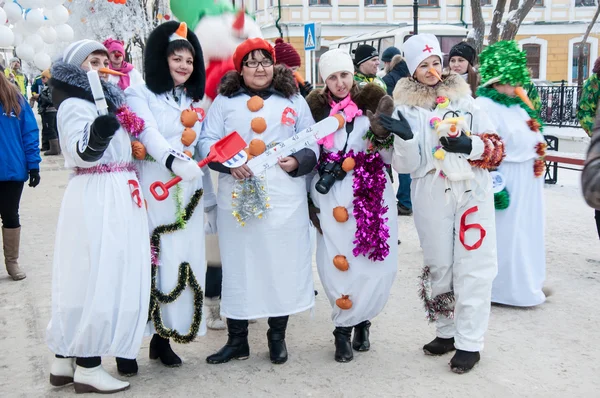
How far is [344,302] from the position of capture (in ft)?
12.9

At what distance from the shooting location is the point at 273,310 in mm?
3955

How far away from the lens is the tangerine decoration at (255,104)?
3883 mm

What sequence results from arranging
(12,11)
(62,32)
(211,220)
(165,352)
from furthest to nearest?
(62,32), (12,11), (211,220), (165,352)

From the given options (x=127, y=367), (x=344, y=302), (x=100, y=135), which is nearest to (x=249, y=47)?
(x=100, y=135)

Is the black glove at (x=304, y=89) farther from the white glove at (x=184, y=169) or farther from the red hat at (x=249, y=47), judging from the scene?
the white glove at (x=184, y=169)

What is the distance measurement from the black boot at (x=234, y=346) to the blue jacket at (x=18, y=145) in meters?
2.85

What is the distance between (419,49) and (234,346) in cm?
215

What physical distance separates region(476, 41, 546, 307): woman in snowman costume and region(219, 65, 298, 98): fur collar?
155cm

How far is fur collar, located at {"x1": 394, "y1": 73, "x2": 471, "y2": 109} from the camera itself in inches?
147

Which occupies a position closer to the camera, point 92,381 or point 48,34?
point 92,381

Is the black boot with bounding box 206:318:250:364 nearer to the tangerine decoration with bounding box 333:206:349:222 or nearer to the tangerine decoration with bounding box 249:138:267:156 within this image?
the tangerine decoration with bounding box 333:206:349:222

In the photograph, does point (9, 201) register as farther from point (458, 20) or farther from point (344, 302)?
point (458, 20)

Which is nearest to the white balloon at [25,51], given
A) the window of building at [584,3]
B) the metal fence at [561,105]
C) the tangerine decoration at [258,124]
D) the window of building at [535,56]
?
the tangerine decoration at [258,124]

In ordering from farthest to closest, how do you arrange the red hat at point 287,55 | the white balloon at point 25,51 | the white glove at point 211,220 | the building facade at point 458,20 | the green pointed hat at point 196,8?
the building facade at point 458,20, the white balloon at point 25,51, the red hat at point 287,55, the green pointed hat at point 196,8, the white glove at point 211,220
